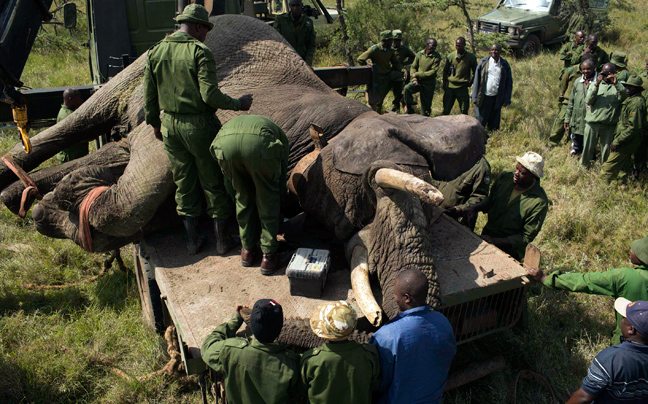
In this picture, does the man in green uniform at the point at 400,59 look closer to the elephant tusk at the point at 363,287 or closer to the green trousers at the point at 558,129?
the green trousers at the point at 558,129

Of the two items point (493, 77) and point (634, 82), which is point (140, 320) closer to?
point (634, 82)

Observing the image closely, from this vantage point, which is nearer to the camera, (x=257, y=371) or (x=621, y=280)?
(x=257, y=371)

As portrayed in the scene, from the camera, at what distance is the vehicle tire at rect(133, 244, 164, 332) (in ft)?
14.2

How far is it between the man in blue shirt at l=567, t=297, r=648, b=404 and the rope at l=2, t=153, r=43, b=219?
469 cm

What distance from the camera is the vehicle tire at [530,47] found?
1531 centimetres

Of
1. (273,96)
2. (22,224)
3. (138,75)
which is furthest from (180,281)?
(22,224)

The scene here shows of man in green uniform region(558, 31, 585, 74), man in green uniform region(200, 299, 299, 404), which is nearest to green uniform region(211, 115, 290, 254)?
man in green uniform region(200, 299, 299, 404)

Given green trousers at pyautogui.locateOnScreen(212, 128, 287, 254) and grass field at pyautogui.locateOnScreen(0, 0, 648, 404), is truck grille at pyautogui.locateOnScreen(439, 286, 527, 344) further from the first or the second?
green trousers at pyautogui.locateOnScreen(212, 128, 287, 254)

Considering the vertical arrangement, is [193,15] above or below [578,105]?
above

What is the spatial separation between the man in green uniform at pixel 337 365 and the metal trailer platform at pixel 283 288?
80 cm

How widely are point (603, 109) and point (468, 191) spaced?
3607mm

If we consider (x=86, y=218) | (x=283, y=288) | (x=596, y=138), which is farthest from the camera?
(x=596, y=138)

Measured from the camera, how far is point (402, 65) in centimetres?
1081

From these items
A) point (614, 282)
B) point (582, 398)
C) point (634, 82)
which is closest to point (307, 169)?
point (614, 282)
